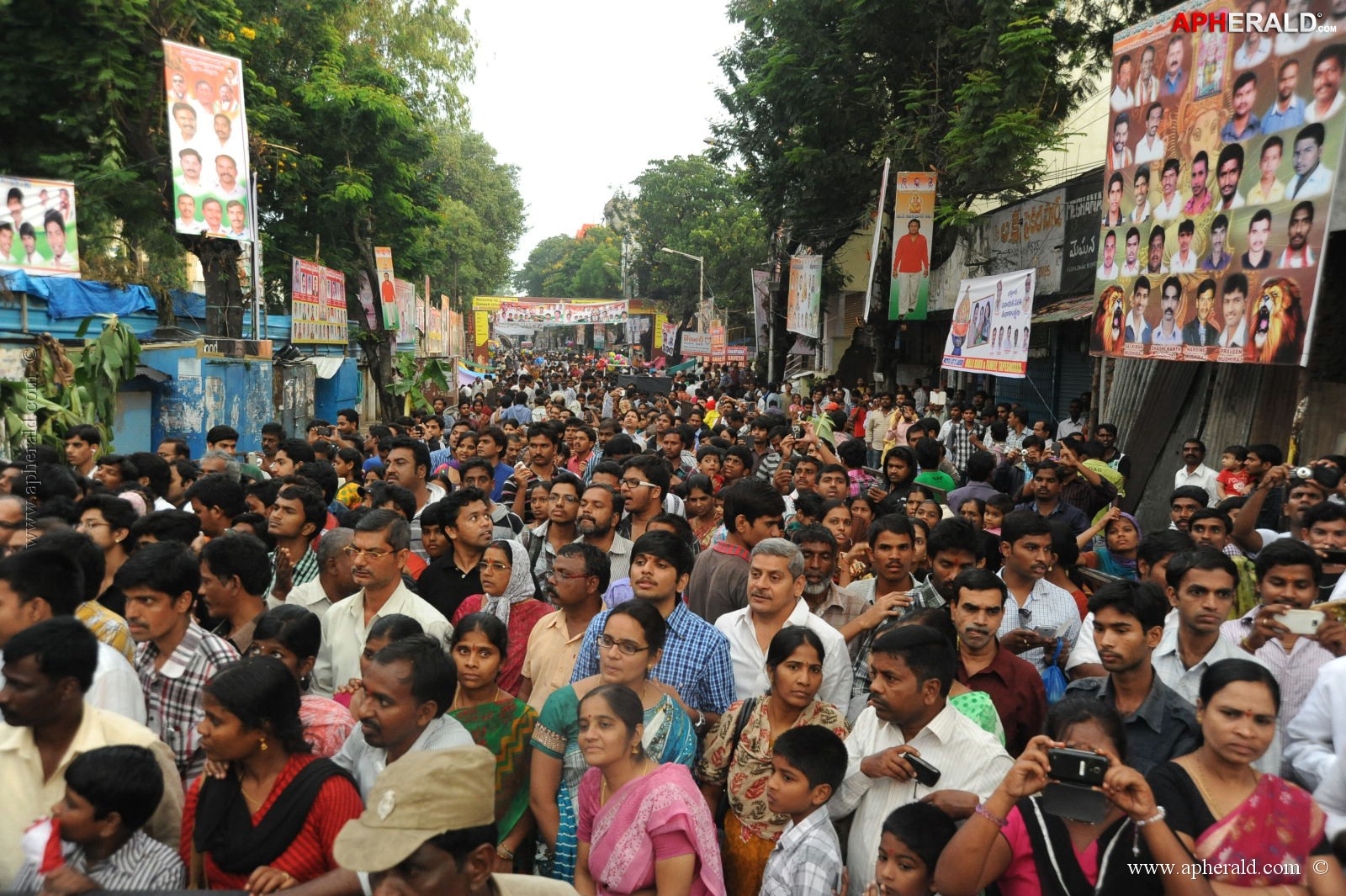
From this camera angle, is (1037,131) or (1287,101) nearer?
(1287,101)

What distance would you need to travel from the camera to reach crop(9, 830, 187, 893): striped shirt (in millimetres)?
2592

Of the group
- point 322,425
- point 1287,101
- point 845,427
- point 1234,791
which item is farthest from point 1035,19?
point 1234,791

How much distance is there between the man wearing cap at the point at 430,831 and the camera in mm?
2326

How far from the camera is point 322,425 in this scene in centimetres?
1132

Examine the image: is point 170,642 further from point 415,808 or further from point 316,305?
point 316,305

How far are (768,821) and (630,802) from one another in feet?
1.85

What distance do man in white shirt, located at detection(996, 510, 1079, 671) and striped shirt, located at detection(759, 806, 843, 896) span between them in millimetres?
2018

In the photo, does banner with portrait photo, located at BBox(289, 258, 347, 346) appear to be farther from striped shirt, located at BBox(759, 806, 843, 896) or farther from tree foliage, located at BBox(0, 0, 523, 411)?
striped shirt, located at BBox(759, 806, 843, 896)

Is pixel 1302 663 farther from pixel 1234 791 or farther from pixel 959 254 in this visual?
pixel 959 254

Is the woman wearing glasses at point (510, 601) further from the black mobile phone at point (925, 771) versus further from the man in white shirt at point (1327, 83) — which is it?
the man in white shirt at point (1327, 83)

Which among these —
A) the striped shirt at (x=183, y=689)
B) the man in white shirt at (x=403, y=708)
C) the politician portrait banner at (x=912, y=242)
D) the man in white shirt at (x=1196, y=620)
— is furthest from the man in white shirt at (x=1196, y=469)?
the politician portrait banner at (x=912, y=242)

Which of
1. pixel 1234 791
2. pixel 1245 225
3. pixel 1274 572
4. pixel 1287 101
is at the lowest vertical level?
pixel 1234 791

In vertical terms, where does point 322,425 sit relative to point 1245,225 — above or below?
below

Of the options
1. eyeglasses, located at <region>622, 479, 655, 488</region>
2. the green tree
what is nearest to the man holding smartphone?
eyeglasses, located at <region>622, 479, 655, 488</region>
